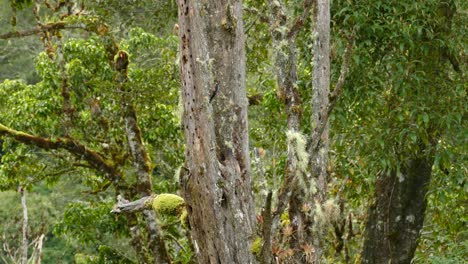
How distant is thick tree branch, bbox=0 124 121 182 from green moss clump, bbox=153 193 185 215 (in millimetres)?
5306

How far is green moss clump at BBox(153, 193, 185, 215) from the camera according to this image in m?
4.90

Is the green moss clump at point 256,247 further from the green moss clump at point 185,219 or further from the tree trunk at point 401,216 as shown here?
the tree trunk at point 401,216

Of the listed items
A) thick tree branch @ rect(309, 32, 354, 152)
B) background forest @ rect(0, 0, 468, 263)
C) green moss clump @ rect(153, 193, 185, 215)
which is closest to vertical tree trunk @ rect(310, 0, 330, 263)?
background forest @ rect(0, 0, 468, 263)

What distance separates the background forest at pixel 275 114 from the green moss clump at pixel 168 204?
4.23 ft

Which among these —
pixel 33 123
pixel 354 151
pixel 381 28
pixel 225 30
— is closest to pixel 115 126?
pixel 33 123

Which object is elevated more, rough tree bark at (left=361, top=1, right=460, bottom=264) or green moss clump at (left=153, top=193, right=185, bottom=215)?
green moss clump at (left=153, top=193, right=185, bottom=215)

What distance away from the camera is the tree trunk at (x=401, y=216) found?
334 inches

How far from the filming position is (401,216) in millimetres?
8492

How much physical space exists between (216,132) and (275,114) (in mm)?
4741

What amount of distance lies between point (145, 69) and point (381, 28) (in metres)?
4.16

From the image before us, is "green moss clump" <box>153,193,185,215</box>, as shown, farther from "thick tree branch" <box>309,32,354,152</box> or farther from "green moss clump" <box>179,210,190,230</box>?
"thick tree branch" <box>309,32,354,152</box>

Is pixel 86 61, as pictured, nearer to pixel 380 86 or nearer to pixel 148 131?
pixel 148 131

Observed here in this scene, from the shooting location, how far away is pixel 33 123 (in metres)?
9.91

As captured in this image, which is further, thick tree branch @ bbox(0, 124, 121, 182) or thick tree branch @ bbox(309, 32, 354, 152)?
thick tree branch @ bbox(0, 124, 121, 182)
